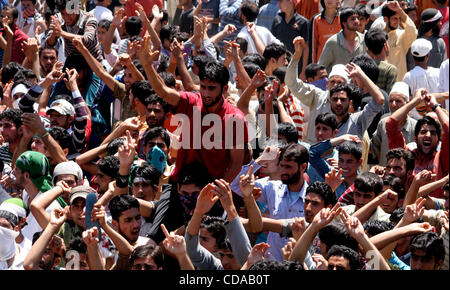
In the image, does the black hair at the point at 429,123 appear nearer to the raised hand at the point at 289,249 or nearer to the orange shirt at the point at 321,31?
the raised hand at the point at 289,249

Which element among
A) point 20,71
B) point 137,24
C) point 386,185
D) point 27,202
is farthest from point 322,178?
point 137,24

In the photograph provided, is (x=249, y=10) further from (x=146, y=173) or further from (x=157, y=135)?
(x=146, y=173)

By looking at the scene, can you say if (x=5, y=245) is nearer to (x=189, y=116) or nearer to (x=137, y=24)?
(x=189, y=116)

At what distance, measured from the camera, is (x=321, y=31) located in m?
13.0

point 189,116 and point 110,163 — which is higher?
point 189,116

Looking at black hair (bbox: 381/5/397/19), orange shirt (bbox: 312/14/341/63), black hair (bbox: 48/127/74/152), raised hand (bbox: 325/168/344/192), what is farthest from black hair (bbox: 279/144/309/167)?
orange shirt (bbox: 312/14/341/63)

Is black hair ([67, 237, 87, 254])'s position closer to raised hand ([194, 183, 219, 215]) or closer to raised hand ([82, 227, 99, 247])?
raised hand ([82, 227, 99, 247])

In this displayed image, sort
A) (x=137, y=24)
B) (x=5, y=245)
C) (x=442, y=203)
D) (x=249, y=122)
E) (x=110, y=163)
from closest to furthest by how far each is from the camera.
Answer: (x=5, y=245) → (x=442, y=203) → (x=110, y=163) → (x=249, y=122) → (x=137, y=24)

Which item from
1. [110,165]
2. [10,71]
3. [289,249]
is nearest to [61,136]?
[110,165]

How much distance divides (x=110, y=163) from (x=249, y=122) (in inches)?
53.7

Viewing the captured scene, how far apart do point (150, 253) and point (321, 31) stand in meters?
6.27

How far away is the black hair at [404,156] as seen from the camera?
8.86 m

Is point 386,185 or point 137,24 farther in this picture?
point 137,24

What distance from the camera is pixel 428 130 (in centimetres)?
915
